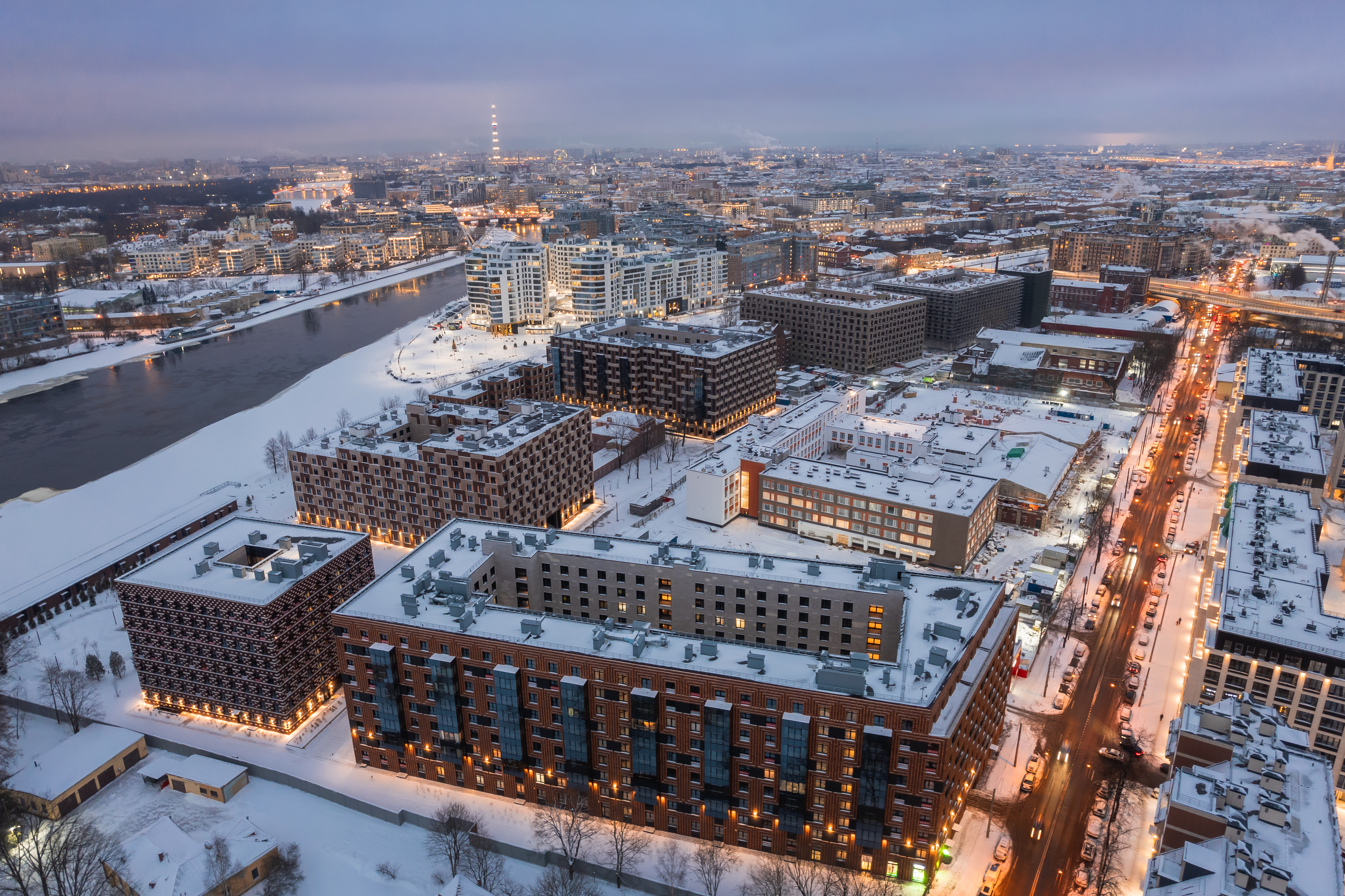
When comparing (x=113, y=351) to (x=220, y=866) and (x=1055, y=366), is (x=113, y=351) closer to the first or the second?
(x=220, y=866)

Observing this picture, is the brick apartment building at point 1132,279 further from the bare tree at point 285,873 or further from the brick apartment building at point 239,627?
the bare tree at point 285,873

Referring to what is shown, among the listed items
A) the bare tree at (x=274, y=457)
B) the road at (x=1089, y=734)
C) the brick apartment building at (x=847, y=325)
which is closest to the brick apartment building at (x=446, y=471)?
the bare tree at (x=274, y=457)

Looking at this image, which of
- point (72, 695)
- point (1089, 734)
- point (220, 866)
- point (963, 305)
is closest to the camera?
point (220, 866)

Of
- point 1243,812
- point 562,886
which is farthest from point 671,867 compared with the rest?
point 1243,812

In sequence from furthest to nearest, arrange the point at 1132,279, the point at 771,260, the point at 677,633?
the point at 771,260 < the point at 1132,279 < the point at 677,633

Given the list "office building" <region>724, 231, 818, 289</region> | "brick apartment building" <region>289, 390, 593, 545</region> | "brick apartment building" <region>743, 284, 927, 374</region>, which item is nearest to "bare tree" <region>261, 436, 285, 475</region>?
"brick apartment building" <region>289, 390, 593, 545</region>

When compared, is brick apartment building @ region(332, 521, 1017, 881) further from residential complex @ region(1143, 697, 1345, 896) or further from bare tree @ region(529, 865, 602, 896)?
residential complex @ region(1143, 697, 1345, 896)
